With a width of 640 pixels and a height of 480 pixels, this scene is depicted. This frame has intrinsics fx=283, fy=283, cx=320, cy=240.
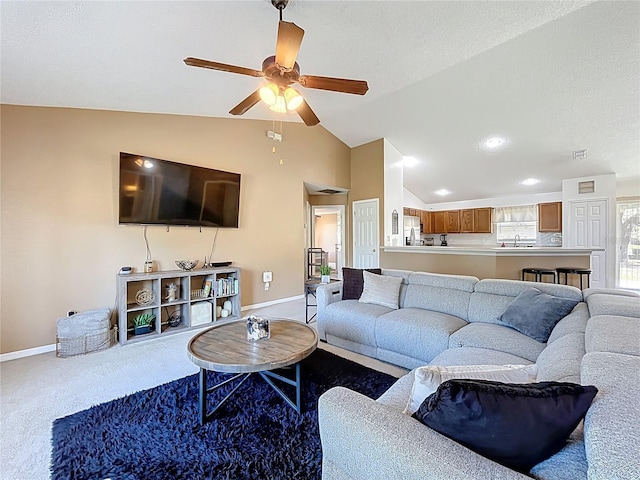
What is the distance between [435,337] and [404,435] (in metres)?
1.61

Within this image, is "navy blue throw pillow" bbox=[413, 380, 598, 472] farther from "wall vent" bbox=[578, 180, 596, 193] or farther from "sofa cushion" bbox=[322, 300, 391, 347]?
"wall vent" bbox=[578, 180, 596, 193]

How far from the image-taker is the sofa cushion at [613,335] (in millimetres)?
1151

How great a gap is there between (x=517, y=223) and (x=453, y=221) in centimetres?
151

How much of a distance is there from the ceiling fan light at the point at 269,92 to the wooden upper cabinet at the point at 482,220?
23.1 ft

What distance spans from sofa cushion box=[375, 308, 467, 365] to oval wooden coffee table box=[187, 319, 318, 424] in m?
0.70

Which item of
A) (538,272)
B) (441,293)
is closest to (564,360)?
(441,293)

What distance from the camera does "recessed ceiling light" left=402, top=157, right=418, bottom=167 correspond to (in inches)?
239

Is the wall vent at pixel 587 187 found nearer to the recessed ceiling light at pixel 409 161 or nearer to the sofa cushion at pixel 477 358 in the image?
the recessed ceiling light at pixel 409 161

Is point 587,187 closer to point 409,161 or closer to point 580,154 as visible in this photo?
point 580,154

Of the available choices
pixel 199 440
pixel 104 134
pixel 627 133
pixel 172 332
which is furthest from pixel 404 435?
pixel 627 133

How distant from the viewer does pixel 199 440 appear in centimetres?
164

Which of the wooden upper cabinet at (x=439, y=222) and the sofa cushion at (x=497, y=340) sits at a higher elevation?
the wooden upper cabinet at (x=439, y=222)

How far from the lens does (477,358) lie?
1.78 metres

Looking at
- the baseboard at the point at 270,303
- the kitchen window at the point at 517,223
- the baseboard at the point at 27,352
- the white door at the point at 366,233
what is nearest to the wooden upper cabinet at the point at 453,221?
the kitchen window at the point at 517,223
